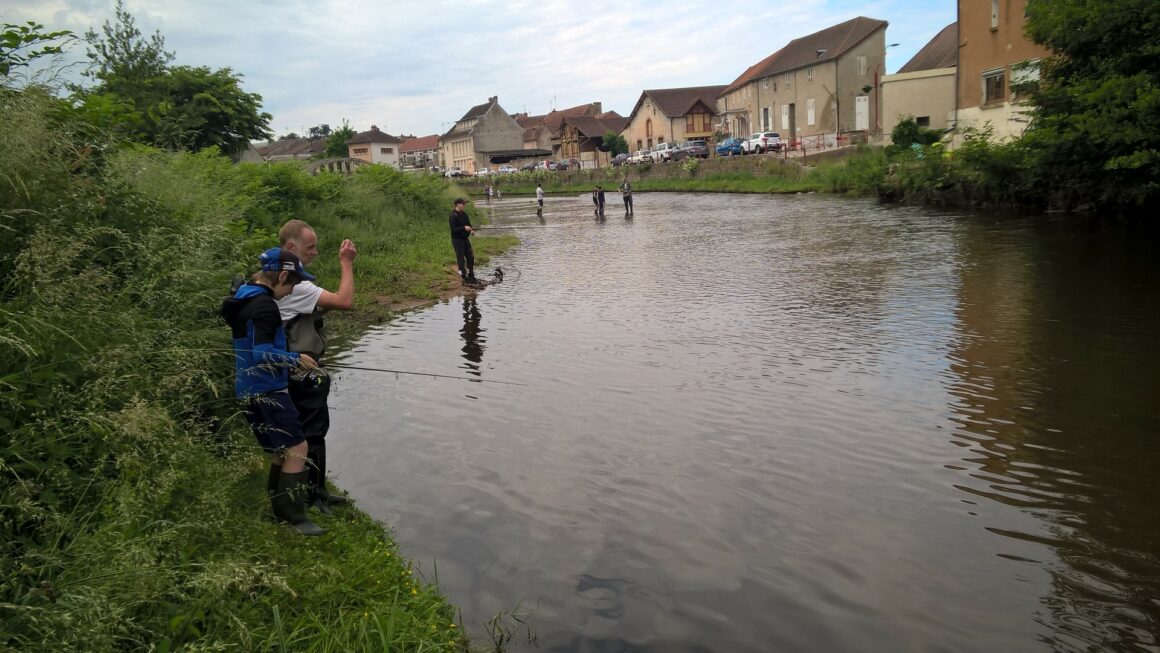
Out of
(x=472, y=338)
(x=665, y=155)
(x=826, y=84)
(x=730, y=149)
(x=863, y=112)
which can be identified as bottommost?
(x=472, y=338)

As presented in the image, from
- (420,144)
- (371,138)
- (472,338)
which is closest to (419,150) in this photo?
(420,144)

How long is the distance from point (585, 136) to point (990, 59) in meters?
74.3

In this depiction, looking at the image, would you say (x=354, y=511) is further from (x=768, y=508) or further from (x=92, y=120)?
(x=92, y=120)

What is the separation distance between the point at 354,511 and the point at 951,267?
14112mm

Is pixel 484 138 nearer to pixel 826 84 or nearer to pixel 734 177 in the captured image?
pixel 826 84

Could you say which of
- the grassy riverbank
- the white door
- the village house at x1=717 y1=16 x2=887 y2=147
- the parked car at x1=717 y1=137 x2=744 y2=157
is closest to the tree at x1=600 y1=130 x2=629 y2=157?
the grassy riverbank

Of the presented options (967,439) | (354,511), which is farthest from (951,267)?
(354,511)

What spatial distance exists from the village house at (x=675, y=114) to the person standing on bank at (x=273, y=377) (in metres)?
87.5

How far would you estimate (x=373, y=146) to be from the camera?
113 m

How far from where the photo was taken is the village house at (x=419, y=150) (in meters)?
140

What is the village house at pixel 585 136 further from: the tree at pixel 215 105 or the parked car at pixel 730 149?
the tree at pixel 215 105

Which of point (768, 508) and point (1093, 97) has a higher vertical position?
point (1093, 97)

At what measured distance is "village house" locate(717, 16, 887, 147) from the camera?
61719mm

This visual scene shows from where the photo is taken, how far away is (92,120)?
21.9 ft
